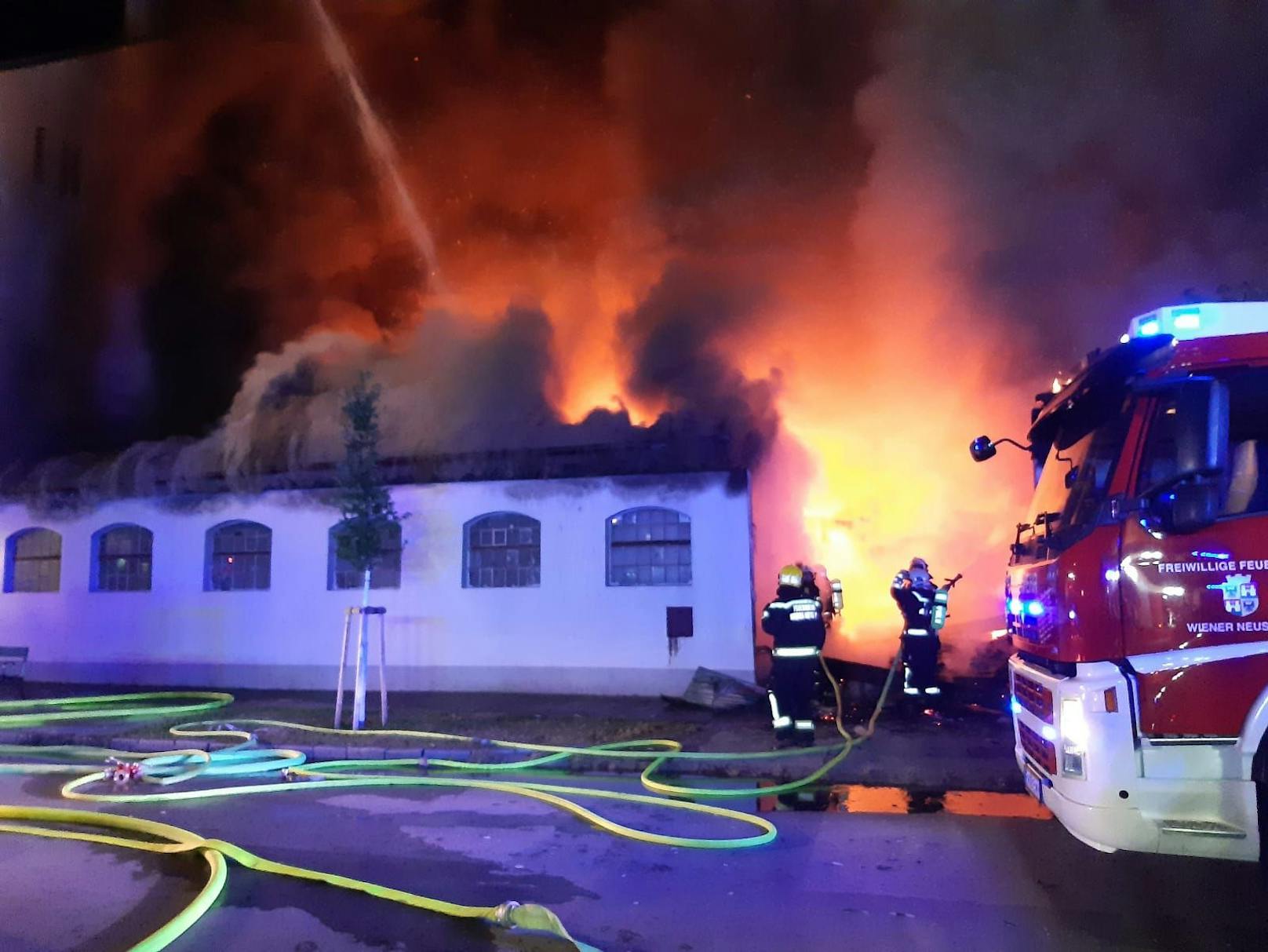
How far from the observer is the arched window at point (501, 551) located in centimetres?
1120

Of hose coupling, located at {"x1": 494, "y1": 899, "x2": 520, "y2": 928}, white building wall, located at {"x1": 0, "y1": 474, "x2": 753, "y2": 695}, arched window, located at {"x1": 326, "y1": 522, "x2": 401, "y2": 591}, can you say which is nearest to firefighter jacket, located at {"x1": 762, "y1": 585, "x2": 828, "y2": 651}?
white building wall, located at {"x1": 0, "y1": 474, "x2": 753, "y2": 695}

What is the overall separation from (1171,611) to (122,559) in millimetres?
13992

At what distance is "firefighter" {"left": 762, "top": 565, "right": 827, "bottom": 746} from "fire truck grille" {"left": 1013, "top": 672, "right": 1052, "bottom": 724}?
8.65 ft

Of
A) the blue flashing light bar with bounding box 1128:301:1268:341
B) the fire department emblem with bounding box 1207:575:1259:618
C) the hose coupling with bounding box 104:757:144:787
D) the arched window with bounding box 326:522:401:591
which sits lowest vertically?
the hose coupling with bounding box 104:757:144:787

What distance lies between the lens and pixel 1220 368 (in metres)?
3.69

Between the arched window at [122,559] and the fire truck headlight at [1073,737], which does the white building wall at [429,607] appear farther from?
the fire truck headlight at [1073,737]

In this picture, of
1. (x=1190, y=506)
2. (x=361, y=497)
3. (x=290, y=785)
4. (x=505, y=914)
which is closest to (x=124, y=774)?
(x=290, y=785)

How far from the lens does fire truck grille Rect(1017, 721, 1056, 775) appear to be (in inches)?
150

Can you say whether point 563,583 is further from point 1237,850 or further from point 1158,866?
point 1237,850

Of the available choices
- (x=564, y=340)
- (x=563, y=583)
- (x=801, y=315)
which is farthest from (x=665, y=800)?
(x=564, y=340)

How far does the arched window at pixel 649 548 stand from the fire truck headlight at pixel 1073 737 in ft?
23.0

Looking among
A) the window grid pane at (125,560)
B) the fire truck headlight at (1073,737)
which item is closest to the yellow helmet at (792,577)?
the fire truck headlight at (1073,737)

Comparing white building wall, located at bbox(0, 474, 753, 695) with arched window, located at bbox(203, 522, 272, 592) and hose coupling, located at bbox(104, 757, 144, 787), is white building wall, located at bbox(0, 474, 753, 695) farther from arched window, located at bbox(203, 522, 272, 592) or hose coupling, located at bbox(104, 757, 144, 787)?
hose coupling, located at bbox(104, 757, 144, 787)

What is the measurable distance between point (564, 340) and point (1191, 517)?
15.4 meters
